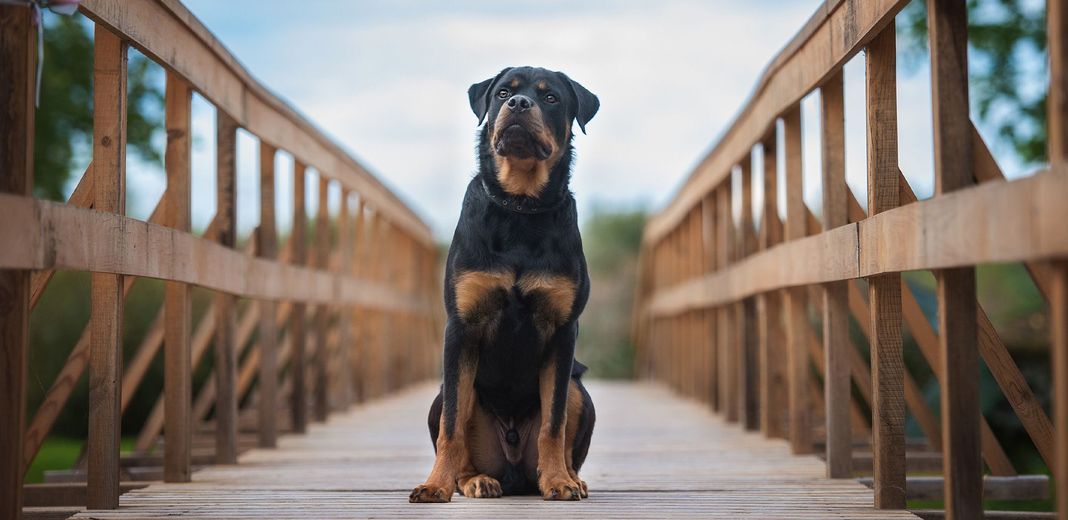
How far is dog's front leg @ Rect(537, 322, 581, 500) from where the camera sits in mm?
3645

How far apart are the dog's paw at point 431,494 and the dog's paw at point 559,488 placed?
30 cm

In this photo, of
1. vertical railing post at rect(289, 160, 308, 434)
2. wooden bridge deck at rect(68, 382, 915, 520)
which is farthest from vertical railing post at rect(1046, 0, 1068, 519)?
vertical railing post at rect(289, 160, 308, 434)

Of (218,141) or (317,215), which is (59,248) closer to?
(218,141)

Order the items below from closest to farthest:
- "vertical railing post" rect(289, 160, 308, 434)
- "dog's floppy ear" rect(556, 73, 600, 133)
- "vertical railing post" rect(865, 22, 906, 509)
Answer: "vertical railing post" rect(865, 22, 906, 509) < "dog's floppy ear" rect(556, 73, 600, 133) < "vertical railing post" rect(289, 160, 308, 434)

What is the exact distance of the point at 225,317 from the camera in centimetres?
505

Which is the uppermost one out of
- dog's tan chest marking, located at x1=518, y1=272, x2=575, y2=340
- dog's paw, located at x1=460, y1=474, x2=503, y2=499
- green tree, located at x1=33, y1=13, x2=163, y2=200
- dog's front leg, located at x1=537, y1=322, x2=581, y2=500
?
green tree, located at x1=33, y1=13, x2=163, y2=200

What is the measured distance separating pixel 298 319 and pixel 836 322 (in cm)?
361

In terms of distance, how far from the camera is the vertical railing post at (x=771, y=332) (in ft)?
20.1

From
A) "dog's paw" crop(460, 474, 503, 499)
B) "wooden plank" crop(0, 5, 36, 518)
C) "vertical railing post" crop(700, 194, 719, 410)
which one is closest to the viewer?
"wooden plank" crop(0, 5, 36, 518)

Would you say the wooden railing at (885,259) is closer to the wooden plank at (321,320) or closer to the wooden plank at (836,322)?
the wooden plank at (836,322)

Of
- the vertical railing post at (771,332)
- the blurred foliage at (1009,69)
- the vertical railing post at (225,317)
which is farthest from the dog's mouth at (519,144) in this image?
the blurred foliage at (1009,69)

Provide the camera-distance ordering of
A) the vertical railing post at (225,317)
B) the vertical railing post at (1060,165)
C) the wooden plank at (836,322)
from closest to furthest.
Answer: the vertical railing post at (1060,165)
the wooden plank at (836,322)
the vertical railing post at (225,317)

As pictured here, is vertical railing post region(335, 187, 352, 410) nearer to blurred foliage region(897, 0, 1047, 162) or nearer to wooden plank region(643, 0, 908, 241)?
wooden plank region(643, 0, 908, 241)

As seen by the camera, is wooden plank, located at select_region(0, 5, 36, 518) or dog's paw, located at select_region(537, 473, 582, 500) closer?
wooden plank, located at select_region(0, 5, 36, 518)
